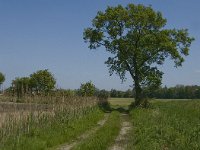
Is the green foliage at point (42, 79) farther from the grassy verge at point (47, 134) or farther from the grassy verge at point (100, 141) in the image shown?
the grassy verge at point (100, 141)

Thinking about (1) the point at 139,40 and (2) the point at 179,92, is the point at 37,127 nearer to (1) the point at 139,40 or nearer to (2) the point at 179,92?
(1) the point at 139,40

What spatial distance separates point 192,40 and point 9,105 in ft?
133

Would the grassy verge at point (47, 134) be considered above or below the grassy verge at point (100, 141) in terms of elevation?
above

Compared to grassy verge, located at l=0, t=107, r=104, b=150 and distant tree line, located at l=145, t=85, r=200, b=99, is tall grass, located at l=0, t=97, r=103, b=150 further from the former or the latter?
distant tree line, located at l=145, t=85, r=200, b=99

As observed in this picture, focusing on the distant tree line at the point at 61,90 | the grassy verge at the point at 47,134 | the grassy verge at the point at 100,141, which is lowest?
the grassy verge at the point at 100,141

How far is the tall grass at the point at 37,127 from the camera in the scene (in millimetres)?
19942

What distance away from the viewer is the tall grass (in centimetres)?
1994

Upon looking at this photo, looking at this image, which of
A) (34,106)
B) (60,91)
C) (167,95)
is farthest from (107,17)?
(167,95)

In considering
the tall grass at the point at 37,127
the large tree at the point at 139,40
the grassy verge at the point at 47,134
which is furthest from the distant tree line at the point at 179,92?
the grassy verge at the point at 47,134

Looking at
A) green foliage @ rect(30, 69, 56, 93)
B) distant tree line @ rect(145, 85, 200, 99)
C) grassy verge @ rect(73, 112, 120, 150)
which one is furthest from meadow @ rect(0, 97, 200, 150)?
distant tree line @ rect(145, 85, 200, 99)

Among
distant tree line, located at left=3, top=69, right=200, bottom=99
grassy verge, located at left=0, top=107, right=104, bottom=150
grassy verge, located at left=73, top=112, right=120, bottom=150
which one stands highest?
distant tree line, located at left=3, top=69, right=200, bottom=99

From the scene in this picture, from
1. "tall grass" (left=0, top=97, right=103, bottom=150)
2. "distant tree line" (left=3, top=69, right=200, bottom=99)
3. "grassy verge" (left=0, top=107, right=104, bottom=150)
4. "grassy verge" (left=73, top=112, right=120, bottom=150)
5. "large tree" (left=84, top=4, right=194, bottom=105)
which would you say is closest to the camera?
"grassy verge" (left=73, top=112, right=120, bottom=150)

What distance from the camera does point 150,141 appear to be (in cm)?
1953

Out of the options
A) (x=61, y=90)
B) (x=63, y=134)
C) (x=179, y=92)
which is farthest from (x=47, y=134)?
(x=179, y=92)
